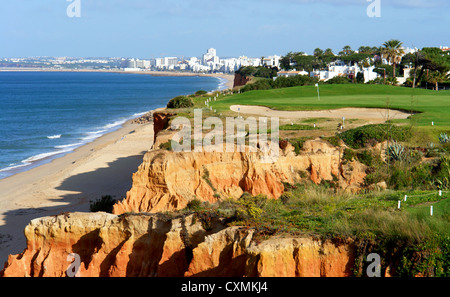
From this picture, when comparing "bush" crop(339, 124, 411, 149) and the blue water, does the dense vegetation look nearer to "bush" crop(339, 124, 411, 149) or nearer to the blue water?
"bush" crop(339, 124, 411, 149)

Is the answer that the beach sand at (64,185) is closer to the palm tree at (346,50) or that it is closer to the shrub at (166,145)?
the shrub at (166,145)

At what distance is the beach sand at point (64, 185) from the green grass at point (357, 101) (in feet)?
26.5

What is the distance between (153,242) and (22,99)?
343 ft

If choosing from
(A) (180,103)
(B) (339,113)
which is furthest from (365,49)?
(A) (180,103)

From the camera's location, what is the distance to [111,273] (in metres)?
14.3

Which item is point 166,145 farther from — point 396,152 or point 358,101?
point 358,101

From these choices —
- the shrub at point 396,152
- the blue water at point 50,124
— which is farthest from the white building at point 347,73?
the shrub at point 396,152

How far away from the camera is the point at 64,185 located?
33.4 meters

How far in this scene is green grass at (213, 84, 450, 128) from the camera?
31812 mm

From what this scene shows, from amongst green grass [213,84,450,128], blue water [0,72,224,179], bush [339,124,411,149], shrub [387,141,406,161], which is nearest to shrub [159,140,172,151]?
bush [339,124,411,149]

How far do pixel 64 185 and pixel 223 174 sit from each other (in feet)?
50.9
